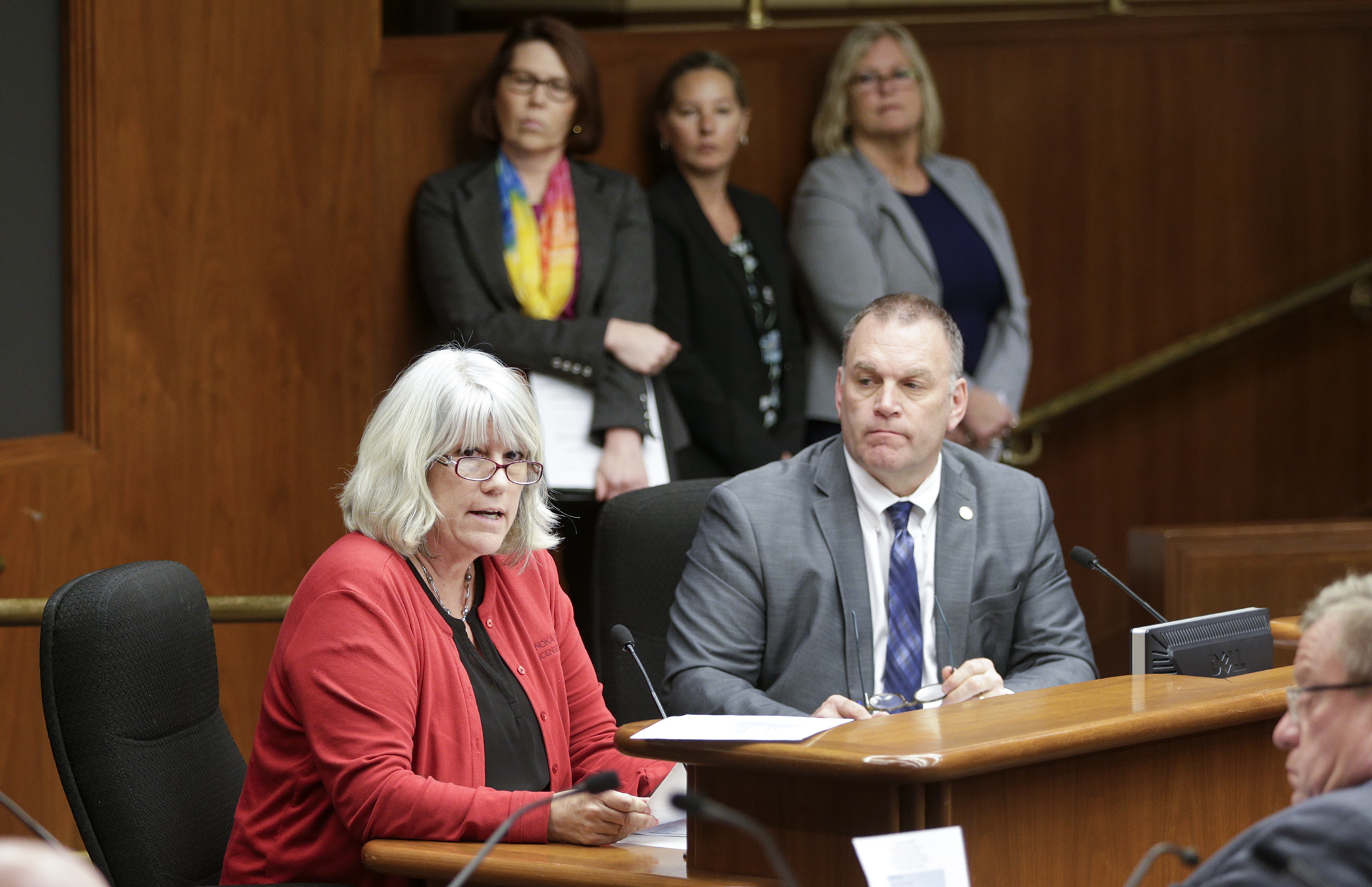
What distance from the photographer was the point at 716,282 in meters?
3.79

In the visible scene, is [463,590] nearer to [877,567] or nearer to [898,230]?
[877,567]

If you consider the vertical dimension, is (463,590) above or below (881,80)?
A: below

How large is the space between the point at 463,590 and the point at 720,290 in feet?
5.22

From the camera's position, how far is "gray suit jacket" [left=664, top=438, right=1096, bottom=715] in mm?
2658

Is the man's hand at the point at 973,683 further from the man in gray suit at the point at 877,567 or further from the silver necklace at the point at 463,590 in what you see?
the silver necklace at the point at 463,590

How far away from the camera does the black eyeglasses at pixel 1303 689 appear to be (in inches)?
60.4

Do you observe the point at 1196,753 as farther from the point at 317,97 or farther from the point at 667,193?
the point at 317,97

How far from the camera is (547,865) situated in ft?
6.15

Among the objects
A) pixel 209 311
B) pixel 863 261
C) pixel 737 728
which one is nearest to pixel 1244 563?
pixel 863 261

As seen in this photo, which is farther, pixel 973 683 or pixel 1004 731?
pixel 973 683

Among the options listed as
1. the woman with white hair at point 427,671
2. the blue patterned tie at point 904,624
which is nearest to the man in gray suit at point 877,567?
the blue patterned tie at point 904,624

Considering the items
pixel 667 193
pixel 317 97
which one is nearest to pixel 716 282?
pixel 667 193

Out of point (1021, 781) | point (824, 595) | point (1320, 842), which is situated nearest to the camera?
point (1320, 842)

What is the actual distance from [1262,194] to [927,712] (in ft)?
10.8
